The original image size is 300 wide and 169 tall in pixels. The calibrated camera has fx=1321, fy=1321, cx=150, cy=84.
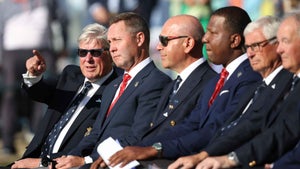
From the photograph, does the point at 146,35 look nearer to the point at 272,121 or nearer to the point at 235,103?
the point at 235,103

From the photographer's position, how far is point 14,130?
15312 millimetres

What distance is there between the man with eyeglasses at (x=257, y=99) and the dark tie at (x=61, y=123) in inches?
80.1

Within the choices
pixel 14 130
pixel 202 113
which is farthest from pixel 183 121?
pixel 14 130

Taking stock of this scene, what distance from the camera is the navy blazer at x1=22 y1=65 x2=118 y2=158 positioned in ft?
32.0

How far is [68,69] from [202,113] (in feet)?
7.03

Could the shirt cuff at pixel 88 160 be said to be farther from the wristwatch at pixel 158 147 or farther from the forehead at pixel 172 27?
the forehead at pixel 172 27

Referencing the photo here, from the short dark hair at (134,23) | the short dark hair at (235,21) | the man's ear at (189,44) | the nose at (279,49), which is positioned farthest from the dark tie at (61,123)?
the nose at (279,49)

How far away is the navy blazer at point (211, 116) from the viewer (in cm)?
816

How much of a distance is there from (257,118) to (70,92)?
2767 millimetres

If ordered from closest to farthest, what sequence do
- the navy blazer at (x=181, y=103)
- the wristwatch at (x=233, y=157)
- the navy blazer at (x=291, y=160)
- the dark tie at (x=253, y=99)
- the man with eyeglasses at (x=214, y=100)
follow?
1. the navy blazer at (x=291, y=160)
2. the wristwatch at (x=233, y=157)
3. the dark tie at (x=253, y=99)
4. the man with eyeglasses at (x=214, y=100)
5. the navy blazer at (x=181, y=103)

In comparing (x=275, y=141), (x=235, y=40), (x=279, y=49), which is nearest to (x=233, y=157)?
(x=275, y=141)

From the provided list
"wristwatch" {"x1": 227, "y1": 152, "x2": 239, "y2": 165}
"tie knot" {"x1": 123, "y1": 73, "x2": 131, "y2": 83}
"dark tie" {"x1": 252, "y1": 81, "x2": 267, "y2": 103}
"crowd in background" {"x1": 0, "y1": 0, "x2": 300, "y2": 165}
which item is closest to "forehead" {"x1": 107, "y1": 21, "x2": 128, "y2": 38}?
"tie knot" {"x1": 123, "y1": 73, "x2": 131, "y2": 83}

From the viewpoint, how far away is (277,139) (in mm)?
7320

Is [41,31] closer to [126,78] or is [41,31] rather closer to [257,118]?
[126,78]
